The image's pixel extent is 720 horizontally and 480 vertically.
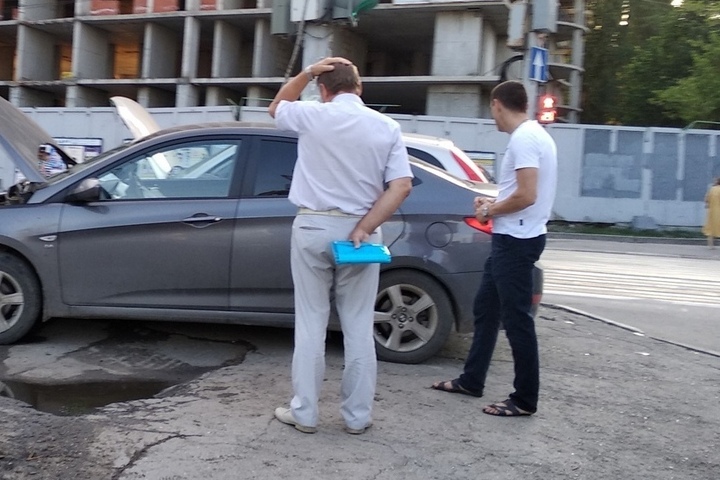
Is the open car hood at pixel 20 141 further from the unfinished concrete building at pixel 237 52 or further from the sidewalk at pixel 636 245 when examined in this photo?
the unfinished concrete building at pixel 237 52

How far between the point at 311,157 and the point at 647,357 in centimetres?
379

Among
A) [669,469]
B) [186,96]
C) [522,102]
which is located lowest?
[669,469]

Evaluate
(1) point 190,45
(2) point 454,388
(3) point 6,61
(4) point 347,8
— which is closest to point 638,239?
(4) point 347,8

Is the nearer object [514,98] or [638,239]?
[514,98]

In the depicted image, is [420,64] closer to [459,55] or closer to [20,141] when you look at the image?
[459,55]

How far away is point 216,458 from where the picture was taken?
359cm

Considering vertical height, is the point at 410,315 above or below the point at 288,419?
above

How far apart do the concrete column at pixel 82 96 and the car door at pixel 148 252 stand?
117 feet

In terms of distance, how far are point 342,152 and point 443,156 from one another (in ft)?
11.4

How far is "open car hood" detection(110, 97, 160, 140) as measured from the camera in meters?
6.65

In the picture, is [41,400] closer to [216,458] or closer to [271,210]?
[216,458]

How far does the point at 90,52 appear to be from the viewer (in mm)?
39000

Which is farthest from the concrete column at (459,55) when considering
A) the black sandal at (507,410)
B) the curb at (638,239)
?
the black sandal at (507,410)

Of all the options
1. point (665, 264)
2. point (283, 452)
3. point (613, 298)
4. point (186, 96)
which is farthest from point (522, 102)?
point (186, 96)
